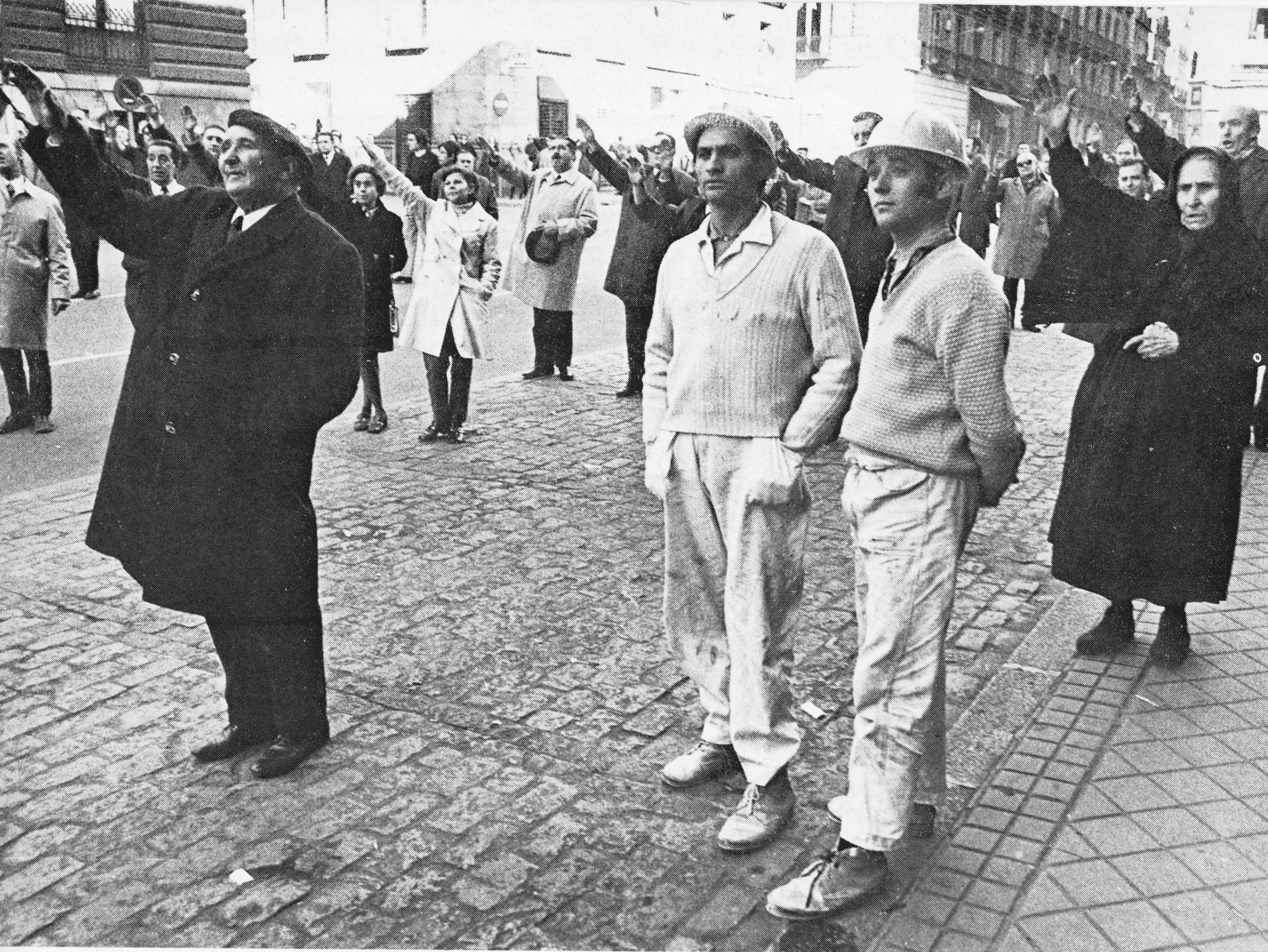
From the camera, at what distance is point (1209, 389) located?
15.3 feet

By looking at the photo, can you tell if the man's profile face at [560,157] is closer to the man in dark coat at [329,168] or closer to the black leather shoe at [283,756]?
the man in dark coat at [329,168]

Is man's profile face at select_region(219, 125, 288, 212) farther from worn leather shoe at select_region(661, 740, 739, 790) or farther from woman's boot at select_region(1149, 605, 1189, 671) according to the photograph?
woman's boot at select_region(1149, 605, 1189, 671)

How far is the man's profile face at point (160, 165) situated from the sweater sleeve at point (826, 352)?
189 centimetres

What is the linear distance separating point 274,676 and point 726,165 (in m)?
1.98

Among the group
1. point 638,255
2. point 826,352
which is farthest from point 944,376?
point 638,255

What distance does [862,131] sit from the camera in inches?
229

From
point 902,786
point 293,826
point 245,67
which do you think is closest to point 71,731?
point 293,826

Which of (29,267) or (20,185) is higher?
(20,185)

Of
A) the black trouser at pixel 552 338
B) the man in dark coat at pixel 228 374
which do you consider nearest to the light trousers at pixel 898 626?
the man in dark coat at pixel 228 374

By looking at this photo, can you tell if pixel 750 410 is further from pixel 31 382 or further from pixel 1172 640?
pixel 31 382

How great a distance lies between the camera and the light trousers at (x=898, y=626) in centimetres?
308

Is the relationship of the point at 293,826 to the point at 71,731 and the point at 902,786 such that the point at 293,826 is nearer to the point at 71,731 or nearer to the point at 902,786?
the point at 71,731

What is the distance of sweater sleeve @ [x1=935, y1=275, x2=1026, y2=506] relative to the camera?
297 centimetres

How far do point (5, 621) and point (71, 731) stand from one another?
116cm
